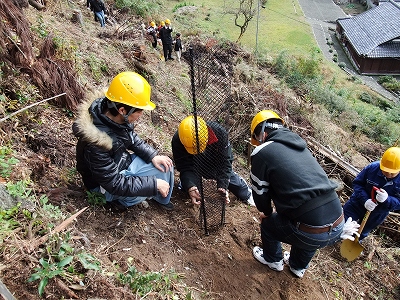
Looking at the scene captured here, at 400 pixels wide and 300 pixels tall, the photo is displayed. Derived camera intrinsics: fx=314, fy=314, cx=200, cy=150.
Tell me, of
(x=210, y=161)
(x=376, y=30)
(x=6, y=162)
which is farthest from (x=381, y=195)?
(x=376, y=30)

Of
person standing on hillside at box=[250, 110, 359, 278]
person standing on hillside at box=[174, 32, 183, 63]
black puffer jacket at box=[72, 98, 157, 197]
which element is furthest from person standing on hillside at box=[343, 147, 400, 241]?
person standing on hillside at box=[174, 32, 183, 63]

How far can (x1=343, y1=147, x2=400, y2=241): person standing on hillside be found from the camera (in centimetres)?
434

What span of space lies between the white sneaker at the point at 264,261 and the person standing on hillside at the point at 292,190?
339 millimetres

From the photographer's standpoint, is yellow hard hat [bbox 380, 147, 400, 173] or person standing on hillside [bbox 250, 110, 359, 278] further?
yellow hard hat [bbox 380, 147, 400, 173]

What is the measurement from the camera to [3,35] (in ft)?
13.4

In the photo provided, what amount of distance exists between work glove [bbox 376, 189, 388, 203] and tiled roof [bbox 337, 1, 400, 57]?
2603 centimetres

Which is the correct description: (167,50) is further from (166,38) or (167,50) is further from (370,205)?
(370,205)

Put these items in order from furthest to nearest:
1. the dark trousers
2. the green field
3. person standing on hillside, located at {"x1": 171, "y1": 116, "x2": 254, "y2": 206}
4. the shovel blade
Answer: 1. the green field
2. the dark trousers
3. the shovel blade
4. person standing on hillside, located at {"x1": 171, "y1": 116, "x2": 254, "y2": 206}

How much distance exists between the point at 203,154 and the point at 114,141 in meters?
1.13

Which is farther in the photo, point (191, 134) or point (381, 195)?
point (381, 195)

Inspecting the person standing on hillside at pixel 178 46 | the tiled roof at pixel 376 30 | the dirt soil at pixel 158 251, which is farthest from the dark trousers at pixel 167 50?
the tiled roof at pixel 376 30

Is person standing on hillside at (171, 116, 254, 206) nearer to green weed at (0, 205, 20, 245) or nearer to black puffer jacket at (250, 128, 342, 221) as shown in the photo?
black puffer jacket at (250, 128, 342, 221)

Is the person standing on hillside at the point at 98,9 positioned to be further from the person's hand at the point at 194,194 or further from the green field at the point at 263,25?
the green field at the point at 263,25

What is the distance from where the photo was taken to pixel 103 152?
285 cm
